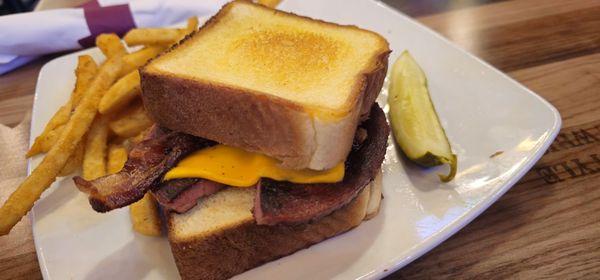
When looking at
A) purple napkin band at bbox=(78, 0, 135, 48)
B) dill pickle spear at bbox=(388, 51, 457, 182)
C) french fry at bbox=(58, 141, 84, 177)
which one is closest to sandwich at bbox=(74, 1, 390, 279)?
dill pickle spear at bbox=(388, 51, 457, 182)

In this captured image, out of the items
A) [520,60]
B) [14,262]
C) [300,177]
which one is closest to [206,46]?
[300,177]

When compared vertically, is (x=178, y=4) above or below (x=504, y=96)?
above

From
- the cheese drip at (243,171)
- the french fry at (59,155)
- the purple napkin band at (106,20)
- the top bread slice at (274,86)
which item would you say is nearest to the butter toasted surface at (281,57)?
the top bread slice at (274,86)

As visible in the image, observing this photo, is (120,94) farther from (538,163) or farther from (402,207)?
(538,163)

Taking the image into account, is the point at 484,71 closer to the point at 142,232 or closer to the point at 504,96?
the point at 504,96

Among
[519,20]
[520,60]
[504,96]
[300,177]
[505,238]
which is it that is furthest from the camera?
[519,20]

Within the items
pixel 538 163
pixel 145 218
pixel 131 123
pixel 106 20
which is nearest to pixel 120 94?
pixel 131 123

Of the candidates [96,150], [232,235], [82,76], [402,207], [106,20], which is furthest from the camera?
[106,20]

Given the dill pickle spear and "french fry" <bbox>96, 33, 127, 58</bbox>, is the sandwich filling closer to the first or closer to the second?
the dill pickle spear
